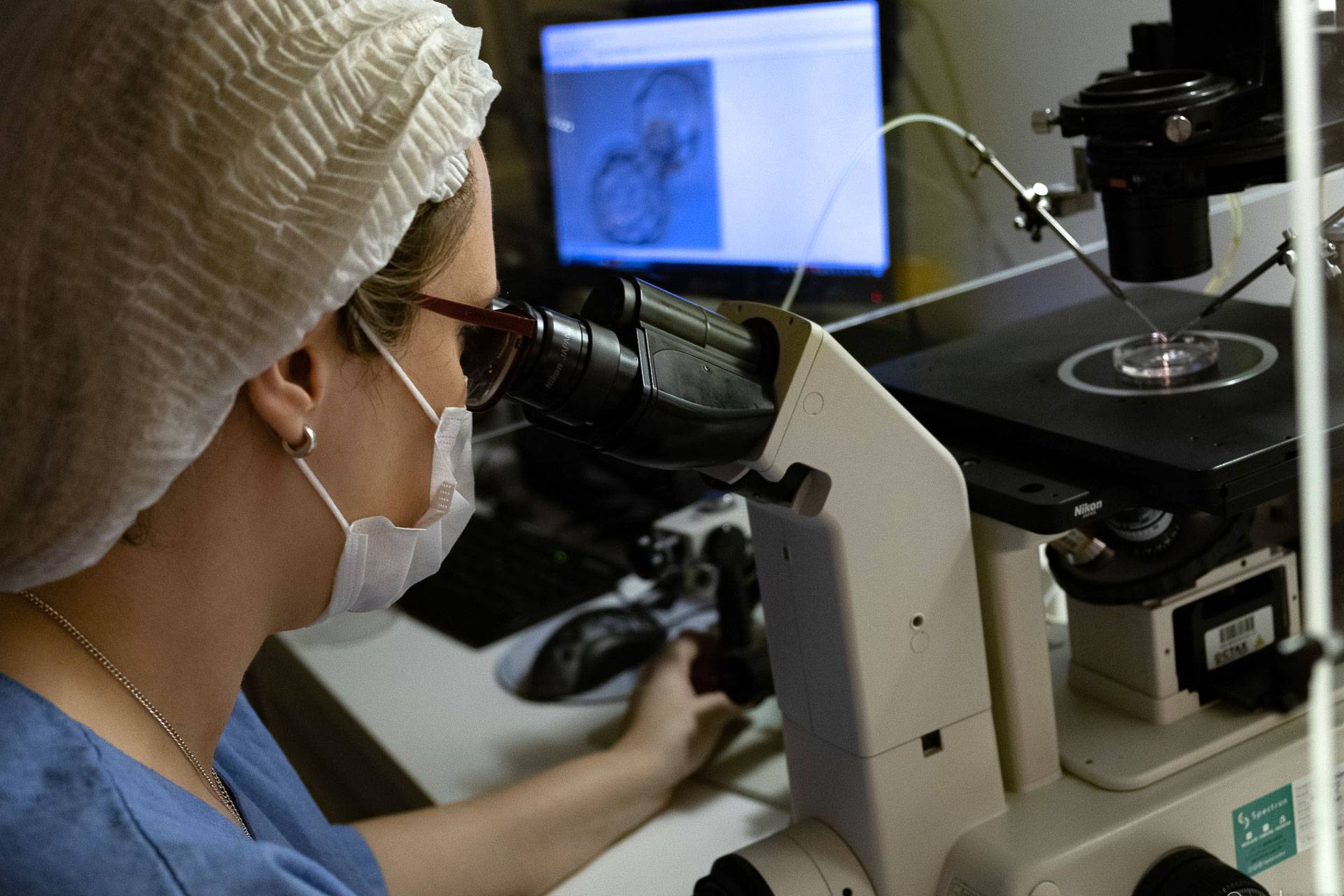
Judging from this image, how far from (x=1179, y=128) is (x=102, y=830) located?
72cm

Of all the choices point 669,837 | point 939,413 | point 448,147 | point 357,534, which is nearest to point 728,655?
point 669,837

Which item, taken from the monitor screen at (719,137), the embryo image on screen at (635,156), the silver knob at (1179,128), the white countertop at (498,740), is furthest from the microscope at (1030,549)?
the embryo image on screen at (635,156)

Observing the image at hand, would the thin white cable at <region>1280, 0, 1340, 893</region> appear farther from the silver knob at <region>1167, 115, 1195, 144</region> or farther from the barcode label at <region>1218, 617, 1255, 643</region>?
the barcode label at <region>1218, 617, 1255, 643</region>

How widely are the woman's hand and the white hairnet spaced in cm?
58

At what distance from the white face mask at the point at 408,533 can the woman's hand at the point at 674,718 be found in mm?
373

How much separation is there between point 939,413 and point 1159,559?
0.18 metres

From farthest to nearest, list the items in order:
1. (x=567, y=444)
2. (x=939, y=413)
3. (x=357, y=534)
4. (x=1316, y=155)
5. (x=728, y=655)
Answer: (x=567, y=444), (x=728, y=655), (x=939, y=413), (x=357, y=534), (x=1316, y=155)

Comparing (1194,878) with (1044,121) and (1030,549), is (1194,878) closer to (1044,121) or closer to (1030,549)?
(1030,549)

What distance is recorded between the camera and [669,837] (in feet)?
3.50

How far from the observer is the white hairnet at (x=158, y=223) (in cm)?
61

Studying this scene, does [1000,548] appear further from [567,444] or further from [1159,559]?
[567,444]

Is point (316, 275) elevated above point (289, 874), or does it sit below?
above

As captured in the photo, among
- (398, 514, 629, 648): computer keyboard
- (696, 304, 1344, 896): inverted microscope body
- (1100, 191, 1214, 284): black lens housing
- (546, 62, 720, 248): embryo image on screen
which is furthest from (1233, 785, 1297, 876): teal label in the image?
(546, 62, 720, 248): embryo image on screen

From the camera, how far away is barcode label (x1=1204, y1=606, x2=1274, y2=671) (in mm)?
868
